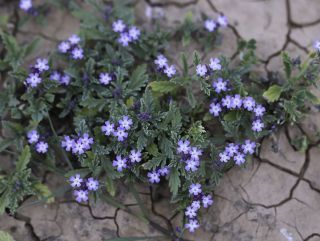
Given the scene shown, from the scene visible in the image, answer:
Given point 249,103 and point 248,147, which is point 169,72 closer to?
point 249,103

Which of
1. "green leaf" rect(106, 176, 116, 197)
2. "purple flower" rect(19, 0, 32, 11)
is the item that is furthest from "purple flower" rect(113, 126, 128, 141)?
"purple flower" rect(19, 0, 32, 11)

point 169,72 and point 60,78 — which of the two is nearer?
point 169,72

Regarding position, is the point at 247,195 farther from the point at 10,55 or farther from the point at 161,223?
the point at 10,55

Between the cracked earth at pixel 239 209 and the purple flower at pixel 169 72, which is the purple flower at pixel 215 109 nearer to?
the purple flower at pixel 169 72

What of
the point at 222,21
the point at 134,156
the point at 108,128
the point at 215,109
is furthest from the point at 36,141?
the point at 222,21

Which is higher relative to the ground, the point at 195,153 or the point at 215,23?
the point at 215,23

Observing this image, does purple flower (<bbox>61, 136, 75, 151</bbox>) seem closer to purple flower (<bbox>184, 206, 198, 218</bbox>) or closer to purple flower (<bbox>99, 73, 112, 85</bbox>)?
purple flower (<bbox>99, 73, 112, 85</bbox>)

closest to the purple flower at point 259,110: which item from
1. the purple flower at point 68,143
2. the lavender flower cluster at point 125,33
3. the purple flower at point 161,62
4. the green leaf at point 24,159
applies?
the purple flower at point 161,62

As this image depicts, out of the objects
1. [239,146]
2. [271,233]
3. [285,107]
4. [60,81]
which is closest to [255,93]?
[285,107]
